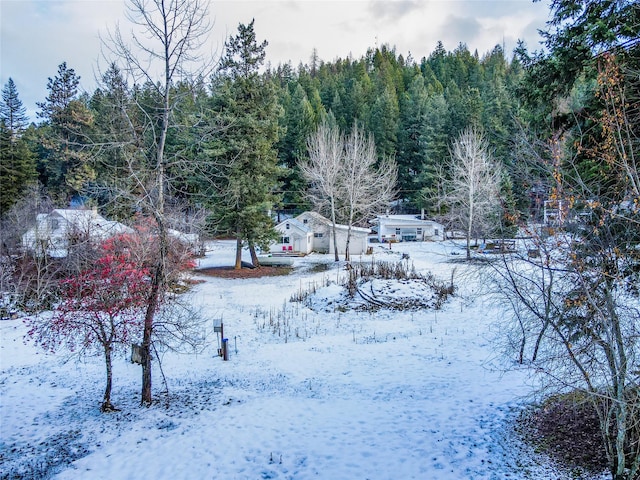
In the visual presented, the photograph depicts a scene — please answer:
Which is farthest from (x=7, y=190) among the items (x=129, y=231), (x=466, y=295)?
(x=466, y=295)

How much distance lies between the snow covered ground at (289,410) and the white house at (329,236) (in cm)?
1753

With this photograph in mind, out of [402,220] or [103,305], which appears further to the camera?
[402,220]

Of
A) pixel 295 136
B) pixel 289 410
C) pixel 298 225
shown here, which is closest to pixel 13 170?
pixel 298 225

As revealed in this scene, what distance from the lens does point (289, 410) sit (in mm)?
7594

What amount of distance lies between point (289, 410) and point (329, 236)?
81.0 ft

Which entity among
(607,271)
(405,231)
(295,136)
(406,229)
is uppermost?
(295,136)

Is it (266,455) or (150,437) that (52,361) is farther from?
(266,455)

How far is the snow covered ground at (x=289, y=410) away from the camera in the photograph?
5824mm

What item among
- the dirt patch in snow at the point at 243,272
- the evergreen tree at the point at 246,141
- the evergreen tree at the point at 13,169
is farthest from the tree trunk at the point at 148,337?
the evergreen tree at the point at 13,169

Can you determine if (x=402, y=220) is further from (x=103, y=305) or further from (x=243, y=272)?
(x=103, y=305)

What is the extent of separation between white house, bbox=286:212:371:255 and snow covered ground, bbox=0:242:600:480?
17.5m

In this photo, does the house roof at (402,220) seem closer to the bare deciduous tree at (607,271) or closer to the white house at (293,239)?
the white house at (293,239)

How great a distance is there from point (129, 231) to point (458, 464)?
1420cm

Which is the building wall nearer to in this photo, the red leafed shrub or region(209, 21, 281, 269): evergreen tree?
region(209, 21, 281, 269): evergreen tree
